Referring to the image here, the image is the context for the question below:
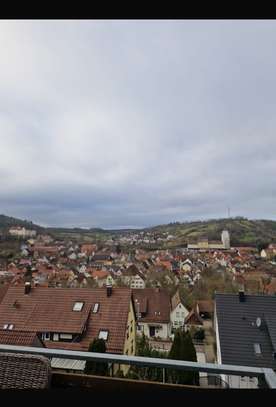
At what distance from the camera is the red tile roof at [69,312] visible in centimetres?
643

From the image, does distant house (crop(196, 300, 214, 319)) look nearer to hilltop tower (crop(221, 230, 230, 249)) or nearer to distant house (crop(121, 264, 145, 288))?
distant house (crop(121, 264, 145, 288))

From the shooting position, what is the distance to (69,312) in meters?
6.93

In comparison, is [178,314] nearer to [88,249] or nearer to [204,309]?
[204,309]

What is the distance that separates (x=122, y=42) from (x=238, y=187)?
15.7 m

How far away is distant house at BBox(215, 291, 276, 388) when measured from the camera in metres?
5.86

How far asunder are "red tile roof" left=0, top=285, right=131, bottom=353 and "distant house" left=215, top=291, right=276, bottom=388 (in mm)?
2245

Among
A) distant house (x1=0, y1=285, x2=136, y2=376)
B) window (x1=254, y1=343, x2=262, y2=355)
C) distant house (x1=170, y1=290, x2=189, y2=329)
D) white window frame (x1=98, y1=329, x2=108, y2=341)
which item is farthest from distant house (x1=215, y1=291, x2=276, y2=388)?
distant house (x1=170, y1=290, x2=189, y2=329)

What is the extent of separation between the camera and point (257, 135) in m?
8.45

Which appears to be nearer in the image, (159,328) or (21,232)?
(159,328)

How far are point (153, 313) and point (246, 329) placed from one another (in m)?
7.02

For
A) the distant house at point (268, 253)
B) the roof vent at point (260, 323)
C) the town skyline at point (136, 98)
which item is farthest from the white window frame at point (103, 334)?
the distant house at point (268, 253)

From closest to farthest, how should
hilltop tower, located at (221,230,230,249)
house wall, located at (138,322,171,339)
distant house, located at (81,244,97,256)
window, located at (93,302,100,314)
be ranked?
window, located at (93,302,100,314), house wall, located at (138,322,171,339), hilltop tower, located at (221,230,230,249), distant house, located at (81,244,97,256)

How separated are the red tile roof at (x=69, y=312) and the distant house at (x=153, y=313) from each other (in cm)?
521

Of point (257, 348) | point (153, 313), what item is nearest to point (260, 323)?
point (257, 348)
